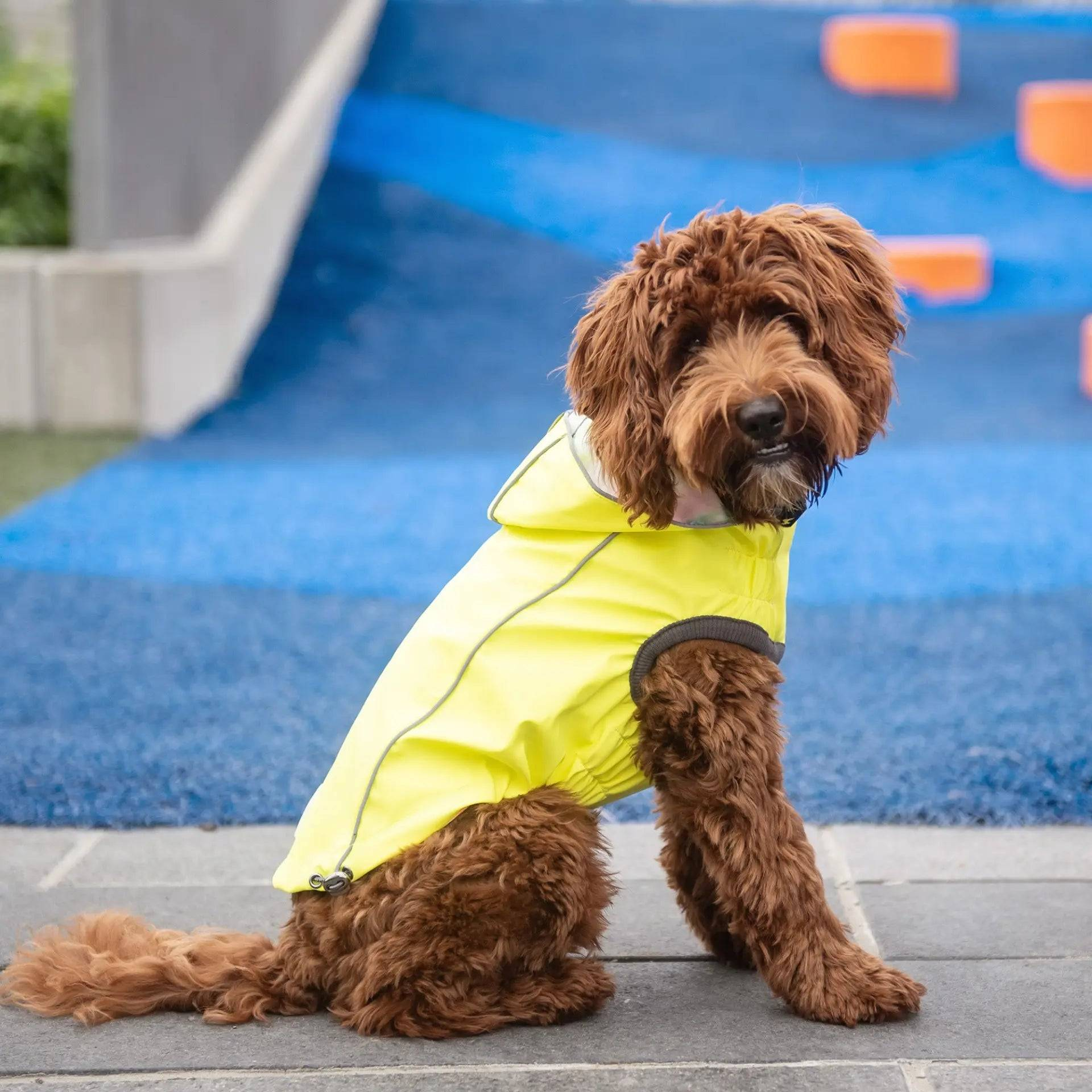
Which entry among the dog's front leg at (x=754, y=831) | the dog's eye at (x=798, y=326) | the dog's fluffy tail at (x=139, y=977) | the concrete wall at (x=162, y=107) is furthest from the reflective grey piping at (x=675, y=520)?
the concrete wall at (x=162, y=107)

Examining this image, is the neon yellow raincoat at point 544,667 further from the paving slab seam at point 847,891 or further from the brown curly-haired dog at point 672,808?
the paving slab seam at point 847,891

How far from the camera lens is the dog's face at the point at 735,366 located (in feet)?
8.81

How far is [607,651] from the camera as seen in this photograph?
2.84 meters

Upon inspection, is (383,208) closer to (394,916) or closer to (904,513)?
(904,513)

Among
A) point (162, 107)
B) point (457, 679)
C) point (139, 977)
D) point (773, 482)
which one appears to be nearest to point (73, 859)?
point (139, 977)

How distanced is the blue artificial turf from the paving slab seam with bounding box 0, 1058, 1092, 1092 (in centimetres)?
139

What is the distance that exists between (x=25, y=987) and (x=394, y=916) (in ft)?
2.63

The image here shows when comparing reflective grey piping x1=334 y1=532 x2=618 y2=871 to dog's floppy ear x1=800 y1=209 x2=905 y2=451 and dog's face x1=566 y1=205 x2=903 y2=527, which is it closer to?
dog's face x1=566 y1=205 x2=903 y2=527

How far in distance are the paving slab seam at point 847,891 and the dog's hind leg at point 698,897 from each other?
0.93ft

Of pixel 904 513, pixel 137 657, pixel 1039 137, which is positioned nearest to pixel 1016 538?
pixel 904 513

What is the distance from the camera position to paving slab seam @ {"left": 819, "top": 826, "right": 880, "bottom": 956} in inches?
129

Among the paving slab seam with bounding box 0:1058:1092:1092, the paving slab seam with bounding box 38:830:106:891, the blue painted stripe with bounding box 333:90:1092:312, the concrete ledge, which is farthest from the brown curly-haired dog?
the blue painted stripe with bounding box 333:90:1092:312

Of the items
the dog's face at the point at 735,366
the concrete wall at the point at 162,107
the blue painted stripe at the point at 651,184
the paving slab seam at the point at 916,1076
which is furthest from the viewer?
the blue painted stripe at the point at 651,184

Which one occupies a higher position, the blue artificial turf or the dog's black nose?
the dog's black nose
